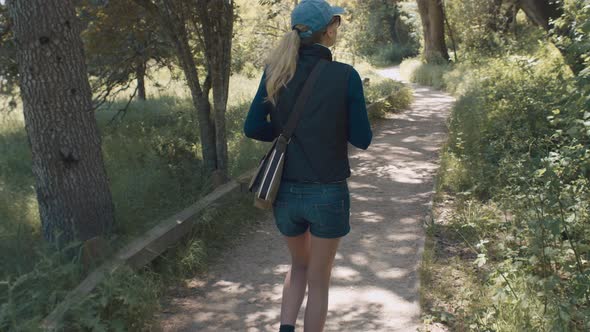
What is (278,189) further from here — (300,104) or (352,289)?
(352,289)

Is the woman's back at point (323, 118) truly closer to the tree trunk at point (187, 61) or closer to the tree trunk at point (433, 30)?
the tree trunk at point (187, 61)

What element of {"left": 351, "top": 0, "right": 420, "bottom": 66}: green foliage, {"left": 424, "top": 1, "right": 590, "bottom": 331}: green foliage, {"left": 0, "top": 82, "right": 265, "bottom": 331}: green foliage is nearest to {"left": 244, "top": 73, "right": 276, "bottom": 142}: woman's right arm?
{"left": 0, "top": 82, "right": 265, "bottom": 331}: green foliage

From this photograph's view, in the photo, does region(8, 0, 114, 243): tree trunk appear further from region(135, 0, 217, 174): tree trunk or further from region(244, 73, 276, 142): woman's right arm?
region(244, 73, 276, 142): woman's right arm

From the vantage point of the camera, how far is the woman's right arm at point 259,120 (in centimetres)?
342

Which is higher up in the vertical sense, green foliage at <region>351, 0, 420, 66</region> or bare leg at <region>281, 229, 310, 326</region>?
green foliage at <region>351, 0, 420, 66</region>

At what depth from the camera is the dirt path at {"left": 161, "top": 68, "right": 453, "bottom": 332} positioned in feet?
16.1

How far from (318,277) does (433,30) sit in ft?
99.3

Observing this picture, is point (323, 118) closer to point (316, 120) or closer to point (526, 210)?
point (316, 120)

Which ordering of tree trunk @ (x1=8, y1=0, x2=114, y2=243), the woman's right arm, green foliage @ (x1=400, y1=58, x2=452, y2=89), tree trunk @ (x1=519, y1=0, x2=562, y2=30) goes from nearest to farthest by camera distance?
the woman's right arm < tree trunk @ (x1=8, y1=0, x2=114, y2=243) < tree trunk @ (x1=519, y1=0, x2=562, y2=30) < green foliage @ (x1=400, y1=58, x2=452, y2=89)

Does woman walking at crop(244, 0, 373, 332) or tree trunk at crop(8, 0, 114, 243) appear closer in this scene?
woman walking at crop(244, 0, 373, 332)

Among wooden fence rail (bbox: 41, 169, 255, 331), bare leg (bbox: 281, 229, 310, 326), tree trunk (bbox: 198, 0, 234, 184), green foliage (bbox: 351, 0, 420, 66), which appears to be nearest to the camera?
bare leg (bbox: 281, 229, 310, 326)

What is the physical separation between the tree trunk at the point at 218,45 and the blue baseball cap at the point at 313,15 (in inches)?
190

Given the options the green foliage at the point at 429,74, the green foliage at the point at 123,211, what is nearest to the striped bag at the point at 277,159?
the green foliage at the point at 123,211

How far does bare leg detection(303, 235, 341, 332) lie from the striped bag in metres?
0.35
